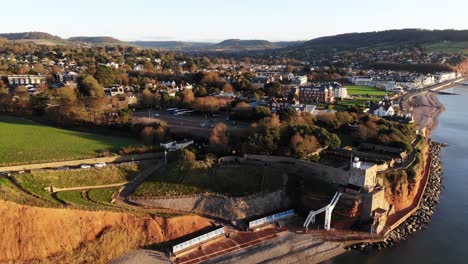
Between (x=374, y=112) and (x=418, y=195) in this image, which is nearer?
(x=418, y=195)

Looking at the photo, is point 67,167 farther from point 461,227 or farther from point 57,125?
point 461,227

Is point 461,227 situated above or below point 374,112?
below

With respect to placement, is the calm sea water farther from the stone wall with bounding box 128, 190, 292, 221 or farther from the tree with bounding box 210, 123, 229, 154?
the tree with bounding box 210, 123, 229, 154

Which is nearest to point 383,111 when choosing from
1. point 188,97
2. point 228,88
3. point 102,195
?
point 228,88

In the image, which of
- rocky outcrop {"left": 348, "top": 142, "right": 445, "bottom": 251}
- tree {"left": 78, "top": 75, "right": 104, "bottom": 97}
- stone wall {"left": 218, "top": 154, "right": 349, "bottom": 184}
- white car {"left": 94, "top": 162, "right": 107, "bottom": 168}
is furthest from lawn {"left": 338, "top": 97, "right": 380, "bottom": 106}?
white car {"left": 94, "top": 162, "right": 107, "bottom": 168}

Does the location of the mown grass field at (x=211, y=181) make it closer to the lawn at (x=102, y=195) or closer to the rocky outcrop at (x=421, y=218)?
the lawn at (x=102, y=195)

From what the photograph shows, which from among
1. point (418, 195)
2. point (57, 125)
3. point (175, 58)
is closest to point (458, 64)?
point (175, 58)
